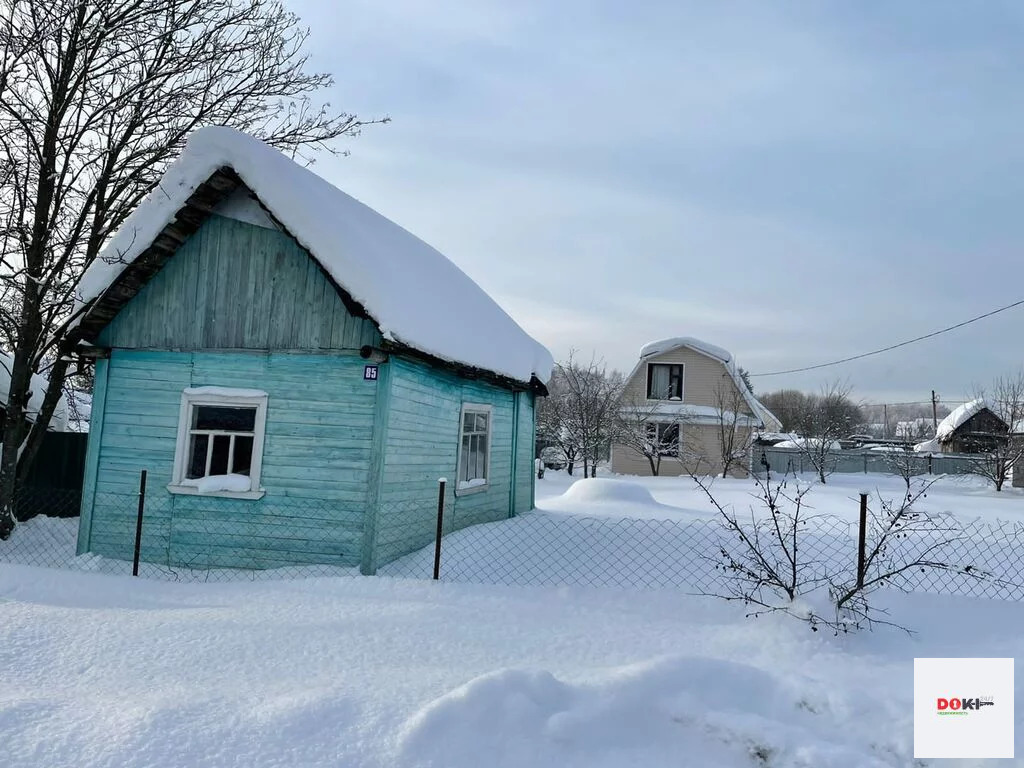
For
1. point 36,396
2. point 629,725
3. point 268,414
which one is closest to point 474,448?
point 268,414

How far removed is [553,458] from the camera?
38.2 m

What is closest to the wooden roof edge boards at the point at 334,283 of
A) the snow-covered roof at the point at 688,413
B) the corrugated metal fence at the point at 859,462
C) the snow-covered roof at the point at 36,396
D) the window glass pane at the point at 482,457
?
the window glass pane at the point at 482,457

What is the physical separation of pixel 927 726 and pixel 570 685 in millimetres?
2040

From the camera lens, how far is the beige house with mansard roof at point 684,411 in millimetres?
28266

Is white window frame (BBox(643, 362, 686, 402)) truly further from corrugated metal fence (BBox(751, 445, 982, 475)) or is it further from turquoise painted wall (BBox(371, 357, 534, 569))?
turquoise painted wall (BBox(371, 357, 534, 569))

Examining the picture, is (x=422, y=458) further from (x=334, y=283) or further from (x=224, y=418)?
(x=334, y=283)

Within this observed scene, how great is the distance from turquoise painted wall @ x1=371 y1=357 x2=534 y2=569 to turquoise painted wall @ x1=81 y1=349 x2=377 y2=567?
1.03ft

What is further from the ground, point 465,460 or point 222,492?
point 465,460

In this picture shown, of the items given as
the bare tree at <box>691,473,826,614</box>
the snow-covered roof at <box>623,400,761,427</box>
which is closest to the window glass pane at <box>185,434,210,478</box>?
the bare tree at <box>691,473,826,614</box>

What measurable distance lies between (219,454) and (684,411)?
2266cm

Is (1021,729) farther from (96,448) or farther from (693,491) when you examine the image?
(693,491)

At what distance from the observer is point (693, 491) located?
2045 cm

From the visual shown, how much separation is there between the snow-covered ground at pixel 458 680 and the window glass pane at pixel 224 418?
2394 mm

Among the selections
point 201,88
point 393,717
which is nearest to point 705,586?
point 393,717
